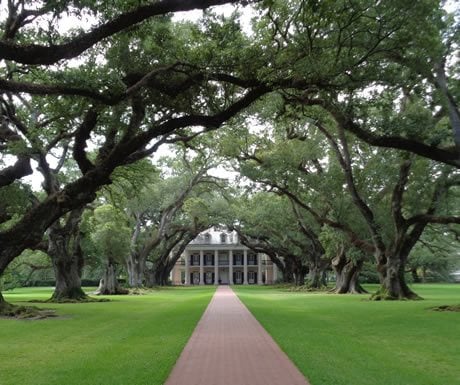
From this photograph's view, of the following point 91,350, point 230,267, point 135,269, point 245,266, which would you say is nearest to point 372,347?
point 91,350

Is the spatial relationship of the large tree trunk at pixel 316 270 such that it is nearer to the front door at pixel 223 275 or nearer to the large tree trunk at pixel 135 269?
the large tree trunk at pixel 135 269

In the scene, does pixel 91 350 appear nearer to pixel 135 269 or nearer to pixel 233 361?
pixel 233 361

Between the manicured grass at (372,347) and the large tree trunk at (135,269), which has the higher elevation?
the large tree trunk at (135,269)

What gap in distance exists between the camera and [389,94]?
56.2ft

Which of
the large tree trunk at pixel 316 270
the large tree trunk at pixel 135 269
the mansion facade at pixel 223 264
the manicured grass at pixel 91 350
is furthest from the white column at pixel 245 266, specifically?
the manicured grass at pixel 91 350

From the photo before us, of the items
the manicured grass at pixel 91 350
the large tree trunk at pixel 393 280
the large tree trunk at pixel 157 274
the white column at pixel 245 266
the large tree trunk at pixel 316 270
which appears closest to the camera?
the manicured grass at pixel 91 350

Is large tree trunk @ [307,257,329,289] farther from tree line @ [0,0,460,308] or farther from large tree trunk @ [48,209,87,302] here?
large tree trunk @ [48,209,87,302]

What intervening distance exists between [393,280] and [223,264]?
64.2 m

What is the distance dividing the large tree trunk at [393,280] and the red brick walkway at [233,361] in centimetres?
1636

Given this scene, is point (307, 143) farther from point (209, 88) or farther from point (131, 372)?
point (131, 372)

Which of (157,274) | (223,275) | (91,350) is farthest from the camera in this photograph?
(223,275)

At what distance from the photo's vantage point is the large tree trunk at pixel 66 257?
91.8 ft

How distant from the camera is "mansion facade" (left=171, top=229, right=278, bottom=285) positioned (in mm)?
89312

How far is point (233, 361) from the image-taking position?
8.64m
